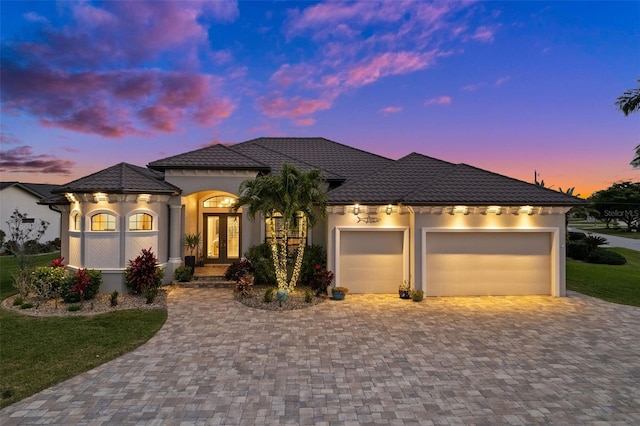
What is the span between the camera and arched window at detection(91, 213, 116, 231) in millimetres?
11852

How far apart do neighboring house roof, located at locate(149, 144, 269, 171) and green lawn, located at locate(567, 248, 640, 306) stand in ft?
48.6

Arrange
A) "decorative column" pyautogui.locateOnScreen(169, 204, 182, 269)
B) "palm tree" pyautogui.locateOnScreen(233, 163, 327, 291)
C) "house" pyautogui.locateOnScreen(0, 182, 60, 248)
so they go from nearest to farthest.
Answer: "palm tree" pyautogui.locateOnScreen(233, 163, 327, 291) < "decorative column" pyautogui.locateOnScreen(169, 204, 182, 269) < "house" pyautogui.locateOnScreen(0, 182, 60, 248)

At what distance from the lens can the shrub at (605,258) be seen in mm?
19781

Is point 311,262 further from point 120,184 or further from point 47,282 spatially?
point 47,282

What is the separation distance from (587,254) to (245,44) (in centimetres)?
2663

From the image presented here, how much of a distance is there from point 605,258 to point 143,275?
27429mm

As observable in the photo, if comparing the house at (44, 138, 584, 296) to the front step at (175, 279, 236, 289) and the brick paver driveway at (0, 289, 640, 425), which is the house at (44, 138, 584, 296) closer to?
the front step at (175, 279, 236, 289)

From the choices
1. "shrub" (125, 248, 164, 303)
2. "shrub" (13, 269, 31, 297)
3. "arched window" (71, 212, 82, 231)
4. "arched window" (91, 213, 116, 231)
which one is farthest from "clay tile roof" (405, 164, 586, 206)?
"shrub" (13, 269, 31, 297)

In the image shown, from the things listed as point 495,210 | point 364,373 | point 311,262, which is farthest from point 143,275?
point 495,210

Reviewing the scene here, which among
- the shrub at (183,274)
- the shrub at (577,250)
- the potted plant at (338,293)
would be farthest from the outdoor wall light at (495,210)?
the shrub at (577,250)

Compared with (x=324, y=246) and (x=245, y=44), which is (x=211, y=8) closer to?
(x=245, y=44)

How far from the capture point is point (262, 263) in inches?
493

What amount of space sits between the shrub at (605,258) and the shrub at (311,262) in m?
20.3

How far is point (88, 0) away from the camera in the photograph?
1127 centimetres
